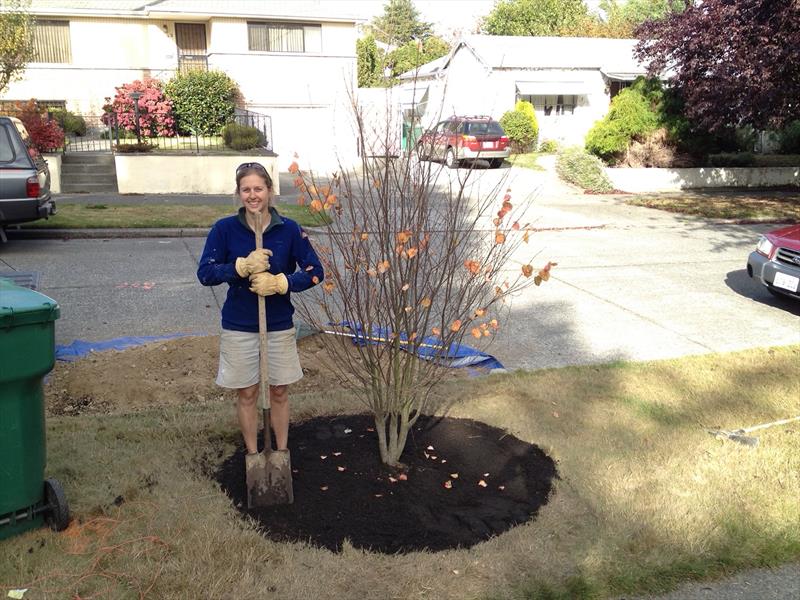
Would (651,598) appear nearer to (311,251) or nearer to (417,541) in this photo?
(417,541)

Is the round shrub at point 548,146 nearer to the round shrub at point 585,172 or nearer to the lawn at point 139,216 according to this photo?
the round shrub at point 585,172

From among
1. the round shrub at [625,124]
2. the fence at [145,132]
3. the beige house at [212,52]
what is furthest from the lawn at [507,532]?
the beige house at [212,52]

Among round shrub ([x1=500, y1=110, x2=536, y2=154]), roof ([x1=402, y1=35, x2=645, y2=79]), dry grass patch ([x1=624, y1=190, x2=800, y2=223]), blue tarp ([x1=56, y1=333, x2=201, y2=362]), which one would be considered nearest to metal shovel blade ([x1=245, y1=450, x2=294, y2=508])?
blue tarp ([x1=56, y1=333, x2=201, y2=362])

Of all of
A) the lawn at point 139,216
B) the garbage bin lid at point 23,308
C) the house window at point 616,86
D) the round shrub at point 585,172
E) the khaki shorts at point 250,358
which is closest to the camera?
the garbage bin lid at point 23,308

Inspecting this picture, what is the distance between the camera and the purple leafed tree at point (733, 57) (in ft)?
47.5

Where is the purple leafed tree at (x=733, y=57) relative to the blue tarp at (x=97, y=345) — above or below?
above

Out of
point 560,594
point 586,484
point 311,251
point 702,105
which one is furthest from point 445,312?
point 702,105

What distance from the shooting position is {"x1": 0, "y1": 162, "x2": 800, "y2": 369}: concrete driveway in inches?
266

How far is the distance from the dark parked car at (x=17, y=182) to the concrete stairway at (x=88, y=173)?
20.5 feet

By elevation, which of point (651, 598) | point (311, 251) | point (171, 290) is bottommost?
point (651, 598)

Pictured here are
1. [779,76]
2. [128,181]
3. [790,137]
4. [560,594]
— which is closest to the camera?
[560,594]

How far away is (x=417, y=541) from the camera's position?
136 inches

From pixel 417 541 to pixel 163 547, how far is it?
3.79 feet

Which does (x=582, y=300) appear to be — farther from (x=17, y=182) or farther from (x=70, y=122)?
(x=70, y=122)
